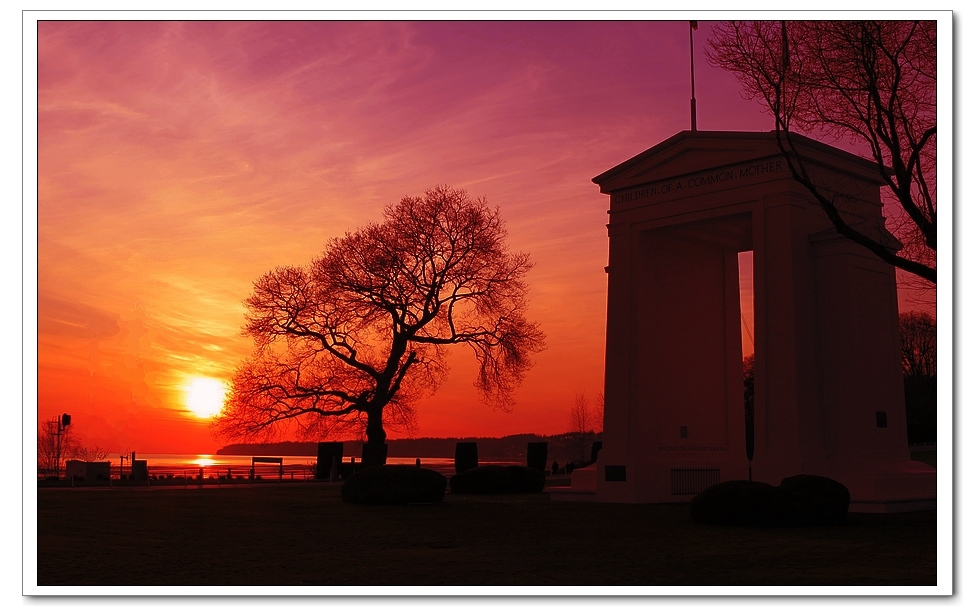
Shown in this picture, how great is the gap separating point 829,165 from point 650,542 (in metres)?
12.6

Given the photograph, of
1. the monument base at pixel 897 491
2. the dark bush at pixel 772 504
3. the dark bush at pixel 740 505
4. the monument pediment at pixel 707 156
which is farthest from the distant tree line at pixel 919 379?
the dark bush at pixel 740 505

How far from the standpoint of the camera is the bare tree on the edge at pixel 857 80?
15586 mm

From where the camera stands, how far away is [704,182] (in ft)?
85.5

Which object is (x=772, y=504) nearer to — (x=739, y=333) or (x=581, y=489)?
(x=581, y=489)

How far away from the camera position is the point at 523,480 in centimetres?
3194

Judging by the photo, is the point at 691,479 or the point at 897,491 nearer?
the point at 897,491

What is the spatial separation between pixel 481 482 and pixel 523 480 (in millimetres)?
1582

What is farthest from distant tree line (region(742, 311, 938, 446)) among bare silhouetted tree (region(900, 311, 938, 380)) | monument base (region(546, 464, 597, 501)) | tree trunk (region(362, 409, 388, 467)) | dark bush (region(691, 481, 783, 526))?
dark bush (region(691, 481, 783, 526))

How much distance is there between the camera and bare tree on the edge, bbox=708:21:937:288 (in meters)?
15.6

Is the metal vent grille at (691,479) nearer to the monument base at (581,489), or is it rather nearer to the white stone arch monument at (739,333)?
the white stone arch monument at (739,333)

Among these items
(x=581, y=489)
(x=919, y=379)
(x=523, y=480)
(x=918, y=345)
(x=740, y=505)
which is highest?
(x=918, y=345)

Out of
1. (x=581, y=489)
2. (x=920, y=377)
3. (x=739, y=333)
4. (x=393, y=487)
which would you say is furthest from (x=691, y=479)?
(x=920, y=377)
